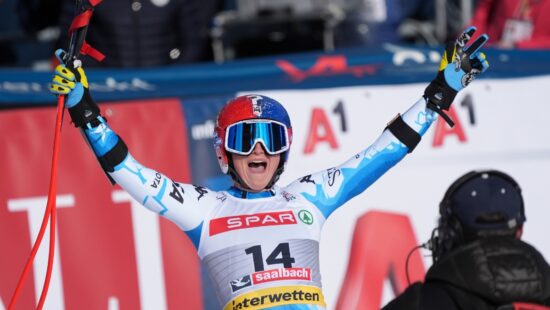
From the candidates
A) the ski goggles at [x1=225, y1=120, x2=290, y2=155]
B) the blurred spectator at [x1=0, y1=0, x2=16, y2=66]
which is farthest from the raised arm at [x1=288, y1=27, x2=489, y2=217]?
the blurred spectator at [x1=0, y1=0, x2=16, y2=66]

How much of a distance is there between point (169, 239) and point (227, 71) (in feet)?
3.59

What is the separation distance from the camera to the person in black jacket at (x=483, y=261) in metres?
4.09

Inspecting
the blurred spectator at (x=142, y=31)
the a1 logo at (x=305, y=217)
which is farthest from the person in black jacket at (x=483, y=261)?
the blurred spectator at (x=142, y=31)

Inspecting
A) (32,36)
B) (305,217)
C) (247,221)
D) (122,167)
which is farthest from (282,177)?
(32,36)

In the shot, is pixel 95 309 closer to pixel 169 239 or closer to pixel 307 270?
pixel 169 239

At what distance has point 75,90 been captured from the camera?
503cm

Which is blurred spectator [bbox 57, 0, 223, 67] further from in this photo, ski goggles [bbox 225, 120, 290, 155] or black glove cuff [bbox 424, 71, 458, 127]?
black glove cuff [bbox 424, 71, 458, 127]

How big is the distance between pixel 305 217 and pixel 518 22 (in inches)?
139

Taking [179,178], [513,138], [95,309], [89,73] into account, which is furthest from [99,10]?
[513,138]

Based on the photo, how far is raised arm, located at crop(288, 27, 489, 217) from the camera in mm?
5562

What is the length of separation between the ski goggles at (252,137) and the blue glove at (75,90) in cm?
64

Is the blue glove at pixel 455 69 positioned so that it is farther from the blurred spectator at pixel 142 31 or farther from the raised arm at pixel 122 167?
the blurred spectator at pixel 142 31

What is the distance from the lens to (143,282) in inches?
269

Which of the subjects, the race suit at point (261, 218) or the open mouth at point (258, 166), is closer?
the race suit at point (261, 218)
